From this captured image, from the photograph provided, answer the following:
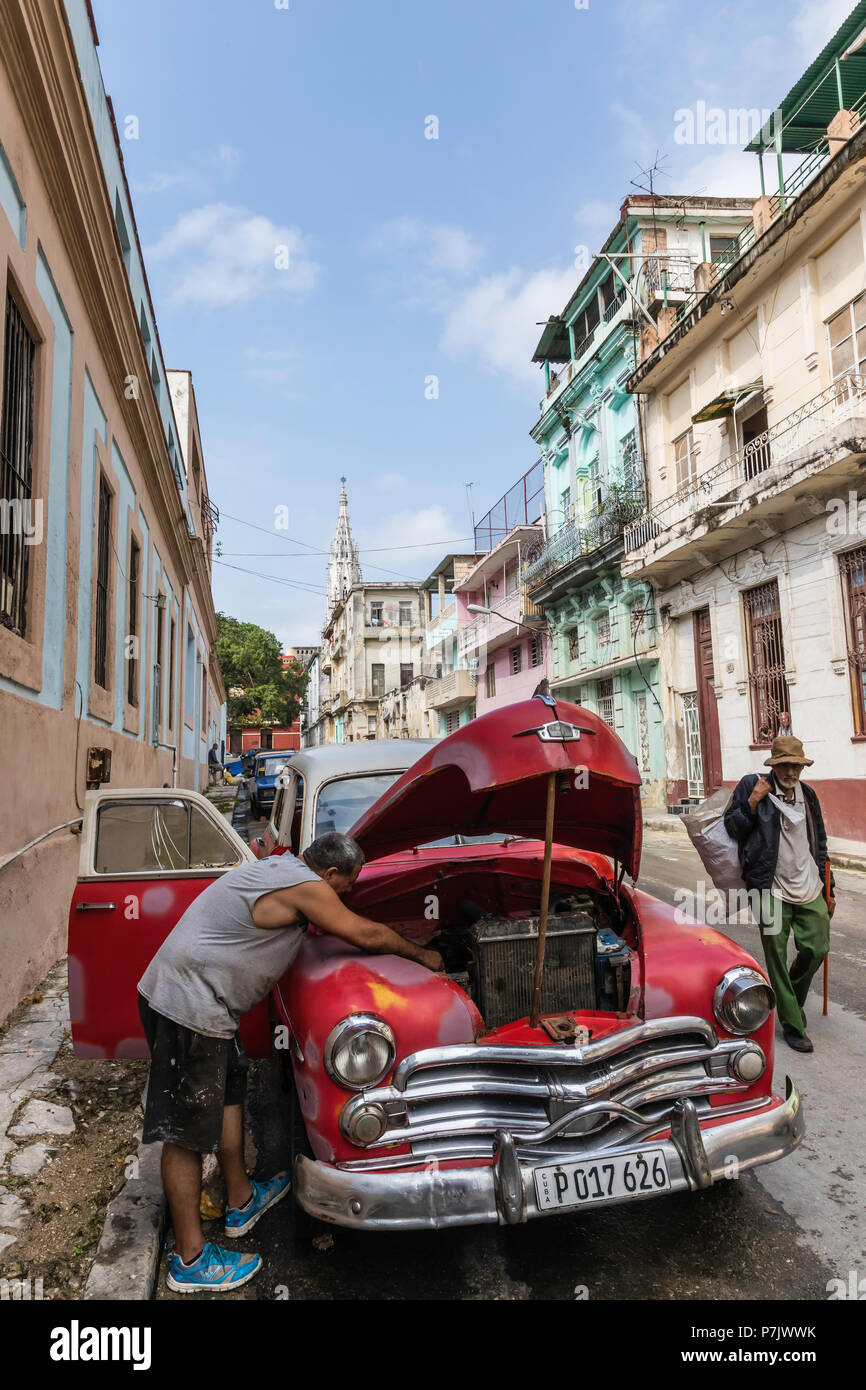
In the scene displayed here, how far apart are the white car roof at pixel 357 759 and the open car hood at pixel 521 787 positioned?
1225 millimetres

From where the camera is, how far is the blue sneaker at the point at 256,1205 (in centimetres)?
284

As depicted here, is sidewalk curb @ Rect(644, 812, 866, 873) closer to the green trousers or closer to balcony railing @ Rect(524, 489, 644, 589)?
the green trousers

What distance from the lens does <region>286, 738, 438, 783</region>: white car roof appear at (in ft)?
15.6

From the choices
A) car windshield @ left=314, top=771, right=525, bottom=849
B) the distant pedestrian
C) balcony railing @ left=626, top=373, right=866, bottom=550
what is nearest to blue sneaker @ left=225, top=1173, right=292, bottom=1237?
car windshield @ left=314, top=771, right=525, bottom=849

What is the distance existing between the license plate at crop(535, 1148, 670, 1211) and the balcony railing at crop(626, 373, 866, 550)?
11860mm

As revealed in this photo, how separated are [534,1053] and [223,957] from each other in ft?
3.42

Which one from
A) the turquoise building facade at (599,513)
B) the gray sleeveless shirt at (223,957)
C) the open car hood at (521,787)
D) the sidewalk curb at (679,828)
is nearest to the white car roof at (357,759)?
the open car hood at (521,787)

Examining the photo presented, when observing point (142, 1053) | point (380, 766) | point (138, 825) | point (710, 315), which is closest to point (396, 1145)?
point (142, 1053)

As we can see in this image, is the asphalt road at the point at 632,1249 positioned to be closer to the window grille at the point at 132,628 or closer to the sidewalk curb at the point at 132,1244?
the sidewalk curb at the point at 132,1244

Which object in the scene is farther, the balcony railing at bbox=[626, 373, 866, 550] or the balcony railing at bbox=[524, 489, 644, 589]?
the balcony railing at bbox=[524, 489, 644, 589]

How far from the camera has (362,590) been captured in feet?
184

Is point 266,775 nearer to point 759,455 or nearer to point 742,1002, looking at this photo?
point 759,455

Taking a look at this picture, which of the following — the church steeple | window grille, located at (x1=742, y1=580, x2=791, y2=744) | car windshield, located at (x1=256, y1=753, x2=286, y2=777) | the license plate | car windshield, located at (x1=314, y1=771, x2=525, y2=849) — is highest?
the church steeple
